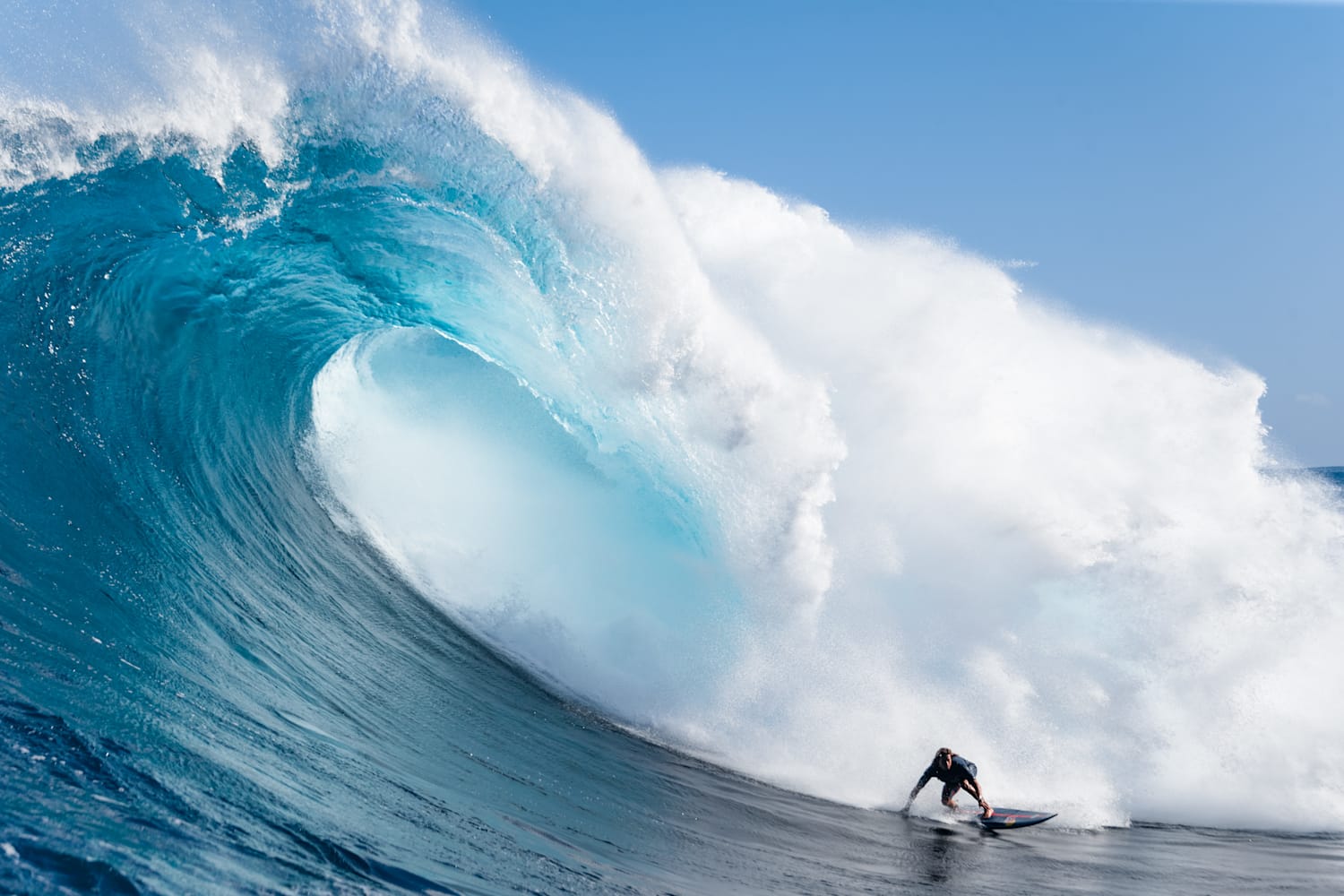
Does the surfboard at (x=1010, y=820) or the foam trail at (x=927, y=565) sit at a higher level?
the foam trail at (x=927, y=565)

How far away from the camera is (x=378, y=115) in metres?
10.5

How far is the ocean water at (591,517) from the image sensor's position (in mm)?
7215

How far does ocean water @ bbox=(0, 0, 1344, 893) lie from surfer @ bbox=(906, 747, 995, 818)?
0.91 feet

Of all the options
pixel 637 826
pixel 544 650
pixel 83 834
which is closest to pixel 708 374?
pixel 544 650

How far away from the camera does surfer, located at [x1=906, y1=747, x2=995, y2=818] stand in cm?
866

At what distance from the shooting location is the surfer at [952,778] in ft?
28.4

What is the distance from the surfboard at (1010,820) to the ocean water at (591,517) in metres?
0.26

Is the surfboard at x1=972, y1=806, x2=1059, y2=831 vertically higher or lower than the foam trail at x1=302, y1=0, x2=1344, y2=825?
lower

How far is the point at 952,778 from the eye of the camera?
875cm

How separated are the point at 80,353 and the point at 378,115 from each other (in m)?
4.20

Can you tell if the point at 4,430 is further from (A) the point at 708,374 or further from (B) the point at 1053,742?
(B) the point at 1053,742

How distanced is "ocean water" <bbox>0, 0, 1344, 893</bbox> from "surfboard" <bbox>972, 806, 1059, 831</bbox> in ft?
0.85

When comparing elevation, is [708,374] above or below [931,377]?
below

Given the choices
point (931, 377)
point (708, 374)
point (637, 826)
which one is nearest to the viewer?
point (637, 826)
